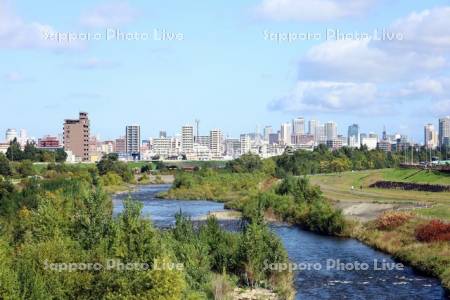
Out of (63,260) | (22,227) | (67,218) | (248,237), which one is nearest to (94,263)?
(63,260)

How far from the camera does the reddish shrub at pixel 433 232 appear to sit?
6419 cm

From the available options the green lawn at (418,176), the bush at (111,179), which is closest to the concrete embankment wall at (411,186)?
the green lawn at (418,176)

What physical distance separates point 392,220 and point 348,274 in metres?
20.4

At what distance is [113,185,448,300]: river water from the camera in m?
50.4

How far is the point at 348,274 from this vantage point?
58.3m

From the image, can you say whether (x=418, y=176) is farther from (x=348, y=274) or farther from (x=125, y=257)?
(x=125, y=257)

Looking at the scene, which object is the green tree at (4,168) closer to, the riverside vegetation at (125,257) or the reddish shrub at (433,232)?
the riverside vegetation at (125,257)

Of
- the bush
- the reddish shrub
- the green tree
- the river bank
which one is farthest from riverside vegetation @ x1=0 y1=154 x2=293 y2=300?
the bush

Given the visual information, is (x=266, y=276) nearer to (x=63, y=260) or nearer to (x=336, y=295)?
(x=336, y=295)

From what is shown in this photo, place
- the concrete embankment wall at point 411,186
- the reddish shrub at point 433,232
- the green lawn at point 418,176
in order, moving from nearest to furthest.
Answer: the reddish shrub at point 433,232, the concrete embankment wall at point 411,186, the green lawn at point 418,176

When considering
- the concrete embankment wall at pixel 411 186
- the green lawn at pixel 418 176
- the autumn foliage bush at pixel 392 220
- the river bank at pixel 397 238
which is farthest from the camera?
the green lawn at pixel 418 176

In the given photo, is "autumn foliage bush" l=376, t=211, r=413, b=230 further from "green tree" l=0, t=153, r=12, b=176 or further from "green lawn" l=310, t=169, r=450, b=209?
"green tree" l=0, t=153, r=12, b=176

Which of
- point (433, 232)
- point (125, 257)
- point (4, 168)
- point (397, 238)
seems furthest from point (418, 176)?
point (125, 257)

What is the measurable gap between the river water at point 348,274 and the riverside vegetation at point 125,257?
13.3ft
